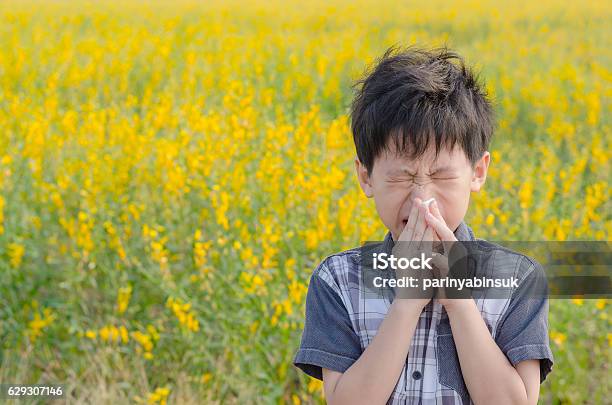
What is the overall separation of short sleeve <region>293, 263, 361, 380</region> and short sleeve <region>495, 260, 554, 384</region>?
0.73 ft

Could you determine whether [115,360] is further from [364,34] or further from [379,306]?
[364,34]

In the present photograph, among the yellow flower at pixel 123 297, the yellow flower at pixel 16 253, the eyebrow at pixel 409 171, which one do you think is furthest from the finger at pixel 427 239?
the yellow flower at pixel 16 253

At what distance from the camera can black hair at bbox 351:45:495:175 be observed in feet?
4.53

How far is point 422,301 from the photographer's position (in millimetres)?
1285

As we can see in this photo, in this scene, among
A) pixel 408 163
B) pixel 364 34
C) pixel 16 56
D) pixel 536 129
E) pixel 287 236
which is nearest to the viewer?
pixel 408 163

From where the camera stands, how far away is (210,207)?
3.20 m

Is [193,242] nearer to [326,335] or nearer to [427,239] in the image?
[326,335]

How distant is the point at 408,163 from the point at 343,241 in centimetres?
160

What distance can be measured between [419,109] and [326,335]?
14.6 inches

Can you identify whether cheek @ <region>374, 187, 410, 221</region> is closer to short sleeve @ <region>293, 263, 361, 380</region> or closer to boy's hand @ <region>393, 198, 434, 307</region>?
boy's hand @ <region>393, 198, 434, 307</region>

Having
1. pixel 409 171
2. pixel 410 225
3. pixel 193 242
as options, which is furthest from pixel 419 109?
pixel 193 242

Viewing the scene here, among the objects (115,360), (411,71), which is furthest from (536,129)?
(411,71)

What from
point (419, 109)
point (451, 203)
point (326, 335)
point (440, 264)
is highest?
point (419, 109)

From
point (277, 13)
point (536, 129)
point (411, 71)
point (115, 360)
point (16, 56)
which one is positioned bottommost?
point (115, 360)
